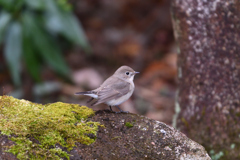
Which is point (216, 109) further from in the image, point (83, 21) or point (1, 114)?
point (83, 21)

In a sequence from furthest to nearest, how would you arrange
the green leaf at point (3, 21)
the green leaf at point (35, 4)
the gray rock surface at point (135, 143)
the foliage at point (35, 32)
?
the foliage at point (35, 32)
the green leaf at point (3, 21)
the green leaf at point (35, 4)
the gray rock surface at point (135, 143)

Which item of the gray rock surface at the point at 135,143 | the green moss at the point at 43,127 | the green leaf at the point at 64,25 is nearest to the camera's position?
the green moss at the point at 43,127

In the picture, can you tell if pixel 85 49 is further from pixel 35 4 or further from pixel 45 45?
pixel 35 4

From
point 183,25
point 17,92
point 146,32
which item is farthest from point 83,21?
point 183,25

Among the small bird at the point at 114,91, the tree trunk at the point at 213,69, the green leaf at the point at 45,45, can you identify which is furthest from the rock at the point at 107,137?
the green leaf at the point at 45,45

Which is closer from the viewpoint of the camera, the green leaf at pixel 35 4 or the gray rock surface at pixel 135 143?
the gray rock surface at pixel 135 143

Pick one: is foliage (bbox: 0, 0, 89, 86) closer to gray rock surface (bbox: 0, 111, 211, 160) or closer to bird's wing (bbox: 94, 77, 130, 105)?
bird's wing (bbox: 94, 77, 130, 105)

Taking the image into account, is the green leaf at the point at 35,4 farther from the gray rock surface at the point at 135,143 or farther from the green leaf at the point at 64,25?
the gray rock surface at the point at 135,143
